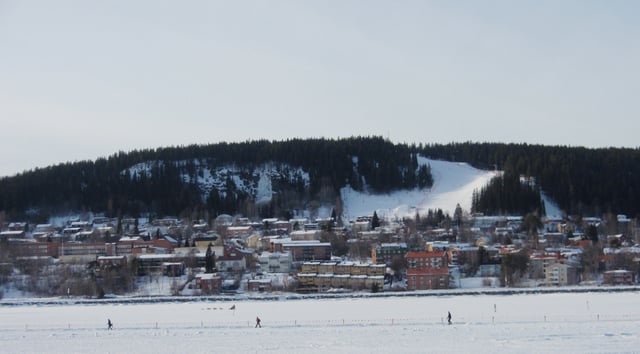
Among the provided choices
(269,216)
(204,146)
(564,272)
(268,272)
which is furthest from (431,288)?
(204,146)

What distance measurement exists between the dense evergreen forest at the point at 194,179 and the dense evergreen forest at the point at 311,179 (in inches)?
5.1

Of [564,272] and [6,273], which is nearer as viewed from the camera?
→ [564,272]

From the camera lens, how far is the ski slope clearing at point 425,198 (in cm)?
8856

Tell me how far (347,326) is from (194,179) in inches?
3024

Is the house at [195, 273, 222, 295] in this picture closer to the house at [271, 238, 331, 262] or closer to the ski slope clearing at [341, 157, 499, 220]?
the house at [271, 238, 331, 262]

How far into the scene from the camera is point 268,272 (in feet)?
178

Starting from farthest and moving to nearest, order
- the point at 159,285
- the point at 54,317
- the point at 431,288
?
the point at 159,285 → the point at 431,288 → the point at 54,317

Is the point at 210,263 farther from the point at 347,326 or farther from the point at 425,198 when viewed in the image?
the point at 425,198

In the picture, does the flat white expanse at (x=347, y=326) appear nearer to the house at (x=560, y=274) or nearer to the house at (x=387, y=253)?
the house at (x=560, y=274)

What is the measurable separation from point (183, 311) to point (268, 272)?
21205 millimetres

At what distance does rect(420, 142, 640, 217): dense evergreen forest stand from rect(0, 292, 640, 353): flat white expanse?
161 feet

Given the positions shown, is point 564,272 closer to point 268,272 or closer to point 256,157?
point 268,272

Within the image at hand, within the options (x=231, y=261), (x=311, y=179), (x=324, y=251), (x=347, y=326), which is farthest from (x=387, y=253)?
(x=311, y=179)

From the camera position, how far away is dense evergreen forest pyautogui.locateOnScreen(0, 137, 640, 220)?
279ft
